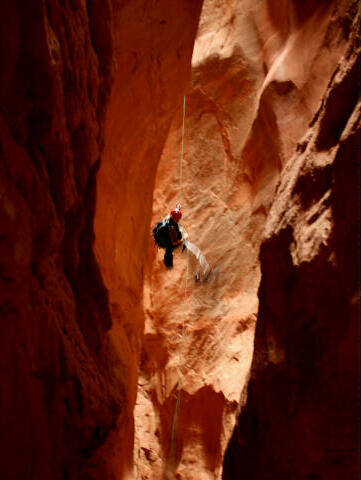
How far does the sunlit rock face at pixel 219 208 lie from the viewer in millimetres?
7805

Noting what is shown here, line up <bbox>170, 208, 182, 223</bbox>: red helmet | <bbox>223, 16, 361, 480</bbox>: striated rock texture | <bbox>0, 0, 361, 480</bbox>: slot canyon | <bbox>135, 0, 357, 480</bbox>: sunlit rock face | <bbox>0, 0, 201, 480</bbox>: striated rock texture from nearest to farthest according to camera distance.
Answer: <bbox>223, 16, 361, 480</bbox>: striated rock texture
<bbox>0, 0, 361, 480</bbox>: slot canyon
<bbox>0, 0, 201, 480</bbox>: striated rock texture
<bbox>170, 208, 182, 223</bbox>: red helmet
<bbox>135, 0, 357, 480</bbox>: sunlit rock face

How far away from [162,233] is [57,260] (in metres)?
2.39

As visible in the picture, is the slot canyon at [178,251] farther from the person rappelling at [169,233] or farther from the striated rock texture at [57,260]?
the person rappelling at [169,233]

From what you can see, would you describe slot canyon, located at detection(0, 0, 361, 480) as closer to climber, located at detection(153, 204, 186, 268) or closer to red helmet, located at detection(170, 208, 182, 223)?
climber, located at detection(153, 204, 186, 268)

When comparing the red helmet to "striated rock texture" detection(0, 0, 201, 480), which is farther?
the red helmet

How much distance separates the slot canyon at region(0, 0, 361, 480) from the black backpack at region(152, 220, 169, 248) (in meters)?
0.65

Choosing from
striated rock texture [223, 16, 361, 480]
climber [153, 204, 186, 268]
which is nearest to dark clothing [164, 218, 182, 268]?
climber [153, 204, 186, 268]

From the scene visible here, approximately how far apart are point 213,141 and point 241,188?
118cm

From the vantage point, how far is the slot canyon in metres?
3.81

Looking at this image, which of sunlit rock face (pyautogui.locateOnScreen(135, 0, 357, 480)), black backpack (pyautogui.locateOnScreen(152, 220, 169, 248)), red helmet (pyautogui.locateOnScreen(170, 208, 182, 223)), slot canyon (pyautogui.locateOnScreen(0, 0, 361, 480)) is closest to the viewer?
slot canyon (pyautogui.locateOnScreen(0, 0, 361, 480))

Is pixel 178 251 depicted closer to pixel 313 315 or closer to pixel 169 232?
pixel 169 232

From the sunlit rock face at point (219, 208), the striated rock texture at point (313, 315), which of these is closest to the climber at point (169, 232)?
the sunlit rock face at point (219, 208)

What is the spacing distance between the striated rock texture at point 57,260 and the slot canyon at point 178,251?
2 cm

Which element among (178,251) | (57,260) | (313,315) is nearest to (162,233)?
(57,260)
